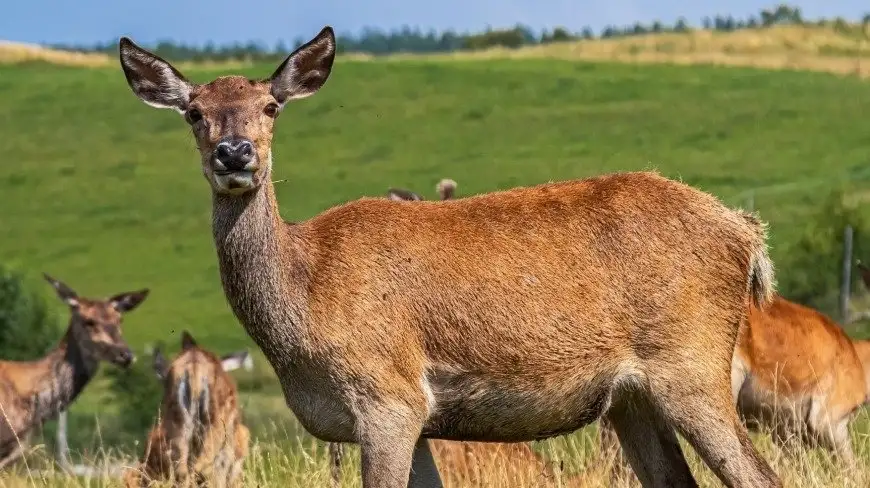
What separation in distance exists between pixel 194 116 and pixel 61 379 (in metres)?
11.8

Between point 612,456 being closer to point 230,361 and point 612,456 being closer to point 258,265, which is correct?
point 258,265

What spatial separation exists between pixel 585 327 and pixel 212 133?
5.68ft

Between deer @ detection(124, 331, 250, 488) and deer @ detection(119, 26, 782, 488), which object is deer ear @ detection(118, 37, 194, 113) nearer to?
deer @ detection(119, 26, 782, 488)

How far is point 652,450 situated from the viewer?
7.46 m

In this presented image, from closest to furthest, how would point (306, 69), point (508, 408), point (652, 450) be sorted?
point (508, 408), point (306, 69), point (652, 450)

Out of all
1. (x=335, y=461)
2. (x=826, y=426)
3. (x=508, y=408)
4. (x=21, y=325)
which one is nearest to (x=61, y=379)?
(x=335, y=461)

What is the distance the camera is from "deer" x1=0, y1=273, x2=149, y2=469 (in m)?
16.2

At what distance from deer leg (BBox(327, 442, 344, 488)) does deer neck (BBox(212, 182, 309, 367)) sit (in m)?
2.15

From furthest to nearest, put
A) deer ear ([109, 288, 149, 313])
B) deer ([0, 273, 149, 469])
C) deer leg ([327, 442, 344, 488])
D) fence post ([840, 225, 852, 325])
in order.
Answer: fence post ([840, 225, 852, 325]) → deer ear ([109, 288, 149, 313]) → deer ([0, 273, 149, 469]) → deer leg ([327, 442, 344, 488])

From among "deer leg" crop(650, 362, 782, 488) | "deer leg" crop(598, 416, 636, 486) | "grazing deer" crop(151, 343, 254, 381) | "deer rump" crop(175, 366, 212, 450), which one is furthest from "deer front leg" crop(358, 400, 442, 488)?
"grazing deer" crop(151, 343, 254, 381)

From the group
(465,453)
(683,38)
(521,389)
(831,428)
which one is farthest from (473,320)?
(683,38)

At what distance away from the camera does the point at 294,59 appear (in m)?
7.11

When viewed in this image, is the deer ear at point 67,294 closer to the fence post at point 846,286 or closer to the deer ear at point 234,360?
the deer ear at point 234,360

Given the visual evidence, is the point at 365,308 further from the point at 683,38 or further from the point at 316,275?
the point at 683,38
